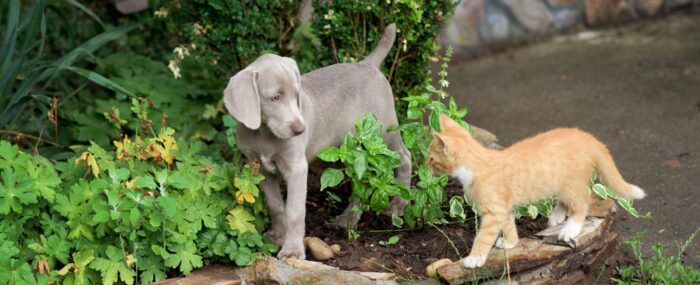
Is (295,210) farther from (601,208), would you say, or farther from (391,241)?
(601,208)

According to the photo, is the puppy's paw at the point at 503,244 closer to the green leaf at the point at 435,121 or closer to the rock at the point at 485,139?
the green leaf at the point at 435,121

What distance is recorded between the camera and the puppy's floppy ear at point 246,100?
4.48m

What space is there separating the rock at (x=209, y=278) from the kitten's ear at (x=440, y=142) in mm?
1139

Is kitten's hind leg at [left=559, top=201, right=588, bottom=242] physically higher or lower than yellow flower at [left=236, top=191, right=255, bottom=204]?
lower

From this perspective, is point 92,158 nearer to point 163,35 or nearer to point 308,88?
point 308,88

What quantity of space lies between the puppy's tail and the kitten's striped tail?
1268 millimetres

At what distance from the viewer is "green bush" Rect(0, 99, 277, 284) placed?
4605mm

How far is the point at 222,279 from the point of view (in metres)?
4.67

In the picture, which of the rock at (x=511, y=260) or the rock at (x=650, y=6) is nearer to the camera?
the rock at (x=511, y=260)

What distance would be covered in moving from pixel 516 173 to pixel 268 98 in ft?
3.93

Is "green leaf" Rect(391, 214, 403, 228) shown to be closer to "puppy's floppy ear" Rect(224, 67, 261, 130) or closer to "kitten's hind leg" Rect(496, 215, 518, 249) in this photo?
"kitten's hind leg" Rect(496, 215, 518, 249)

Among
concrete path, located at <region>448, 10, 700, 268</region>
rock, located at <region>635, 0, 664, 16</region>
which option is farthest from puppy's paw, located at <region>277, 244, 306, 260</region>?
rock, located at <region>635, 0, 664, 16</region>

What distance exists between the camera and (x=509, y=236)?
15.3 feet

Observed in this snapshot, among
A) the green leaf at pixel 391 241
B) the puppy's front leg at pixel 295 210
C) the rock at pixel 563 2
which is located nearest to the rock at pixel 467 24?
the rock at pixel 563 2
